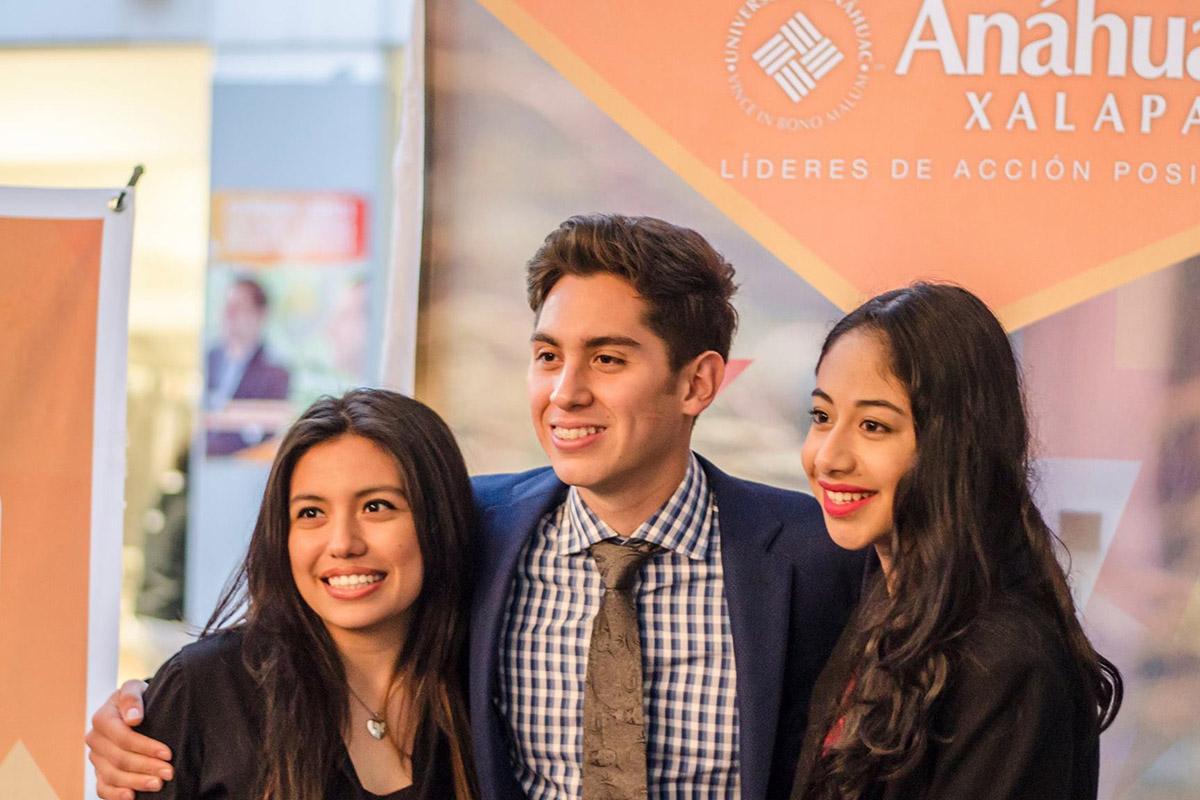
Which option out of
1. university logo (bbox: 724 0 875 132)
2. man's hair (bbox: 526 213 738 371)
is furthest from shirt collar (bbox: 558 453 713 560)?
university logo (bbox: 724 0 875 132)

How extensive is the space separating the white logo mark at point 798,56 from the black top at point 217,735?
171 centimetres

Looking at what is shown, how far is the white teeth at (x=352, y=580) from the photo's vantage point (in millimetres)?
2031

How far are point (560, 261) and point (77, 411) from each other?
1.36 metres

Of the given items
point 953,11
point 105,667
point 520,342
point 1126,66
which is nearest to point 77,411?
point 105,667

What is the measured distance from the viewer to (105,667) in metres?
2.85

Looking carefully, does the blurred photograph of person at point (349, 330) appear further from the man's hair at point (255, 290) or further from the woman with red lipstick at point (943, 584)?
the woman with red lipstick at point (943, 584)

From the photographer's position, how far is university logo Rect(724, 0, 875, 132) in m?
2.87

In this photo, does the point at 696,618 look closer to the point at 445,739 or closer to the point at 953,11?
the point at 445,739

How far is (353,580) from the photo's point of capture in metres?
2.04

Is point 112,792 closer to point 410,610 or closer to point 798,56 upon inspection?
point 410,610

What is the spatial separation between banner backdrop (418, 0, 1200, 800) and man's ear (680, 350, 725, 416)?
688 mm

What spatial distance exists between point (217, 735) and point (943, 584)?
1.17 metres

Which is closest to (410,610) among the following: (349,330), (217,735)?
(217,735)

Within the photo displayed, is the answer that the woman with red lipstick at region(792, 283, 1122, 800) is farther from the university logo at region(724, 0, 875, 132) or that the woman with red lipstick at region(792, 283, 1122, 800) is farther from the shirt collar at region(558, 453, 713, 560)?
the university logo at region(724, 0, 875, 132)
